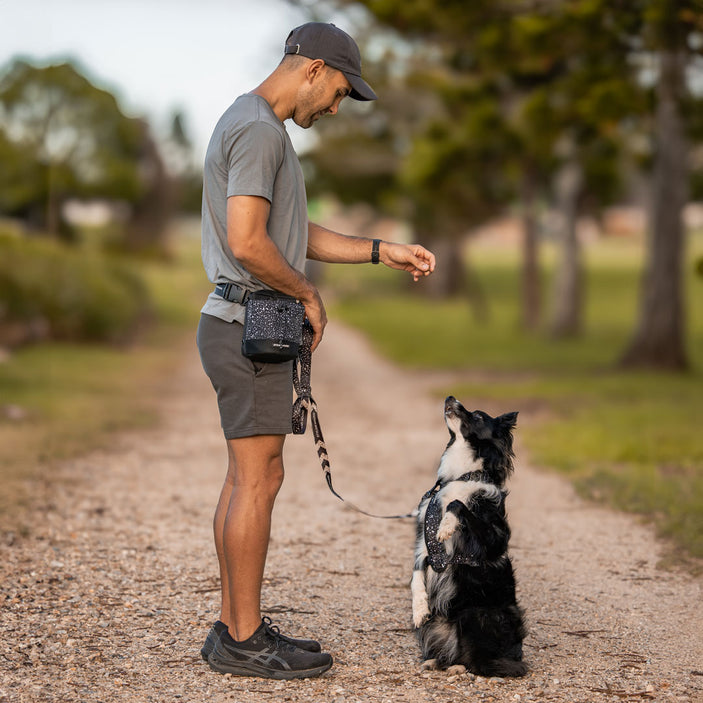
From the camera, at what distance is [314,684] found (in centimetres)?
381

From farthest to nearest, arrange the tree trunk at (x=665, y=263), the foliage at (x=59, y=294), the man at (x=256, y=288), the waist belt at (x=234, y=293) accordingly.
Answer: the foliage at (x=59, y=294) → the tree trunk at (x=665, y=263) → the waist belt at (x=234, y=293) → the man at (x=256, y=288)

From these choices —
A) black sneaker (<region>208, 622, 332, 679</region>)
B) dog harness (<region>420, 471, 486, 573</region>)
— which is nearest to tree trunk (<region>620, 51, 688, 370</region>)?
dog harness (<region>420, 471, 486, 573</region>)

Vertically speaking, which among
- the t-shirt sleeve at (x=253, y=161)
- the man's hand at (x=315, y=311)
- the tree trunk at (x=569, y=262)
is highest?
the tree trunk at (x=569, y=262)

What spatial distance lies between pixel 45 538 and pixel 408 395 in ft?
26.6

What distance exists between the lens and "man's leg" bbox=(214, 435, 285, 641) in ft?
12.3

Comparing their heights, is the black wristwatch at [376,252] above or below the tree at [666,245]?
below

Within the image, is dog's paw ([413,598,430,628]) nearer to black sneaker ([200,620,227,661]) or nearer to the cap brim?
black sneaker ([200,620,227,661])

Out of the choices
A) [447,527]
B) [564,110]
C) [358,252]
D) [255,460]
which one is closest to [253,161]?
[358,252]

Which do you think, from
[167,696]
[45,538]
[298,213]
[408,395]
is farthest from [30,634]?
[408,395]

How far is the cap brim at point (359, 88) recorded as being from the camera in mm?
3717

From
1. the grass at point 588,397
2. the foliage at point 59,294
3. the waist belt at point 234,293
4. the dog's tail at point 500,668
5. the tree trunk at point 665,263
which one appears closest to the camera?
the waist belt at point 234,293

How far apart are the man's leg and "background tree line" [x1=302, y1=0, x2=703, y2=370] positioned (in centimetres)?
773

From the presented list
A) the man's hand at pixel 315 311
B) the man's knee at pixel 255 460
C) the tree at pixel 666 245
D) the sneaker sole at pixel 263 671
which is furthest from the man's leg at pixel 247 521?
the tree at pixel 666 245

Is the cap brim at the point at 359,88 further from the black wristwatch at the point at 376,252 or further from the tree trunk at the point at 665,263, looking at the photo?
the tree trunk at the point at 665,263
